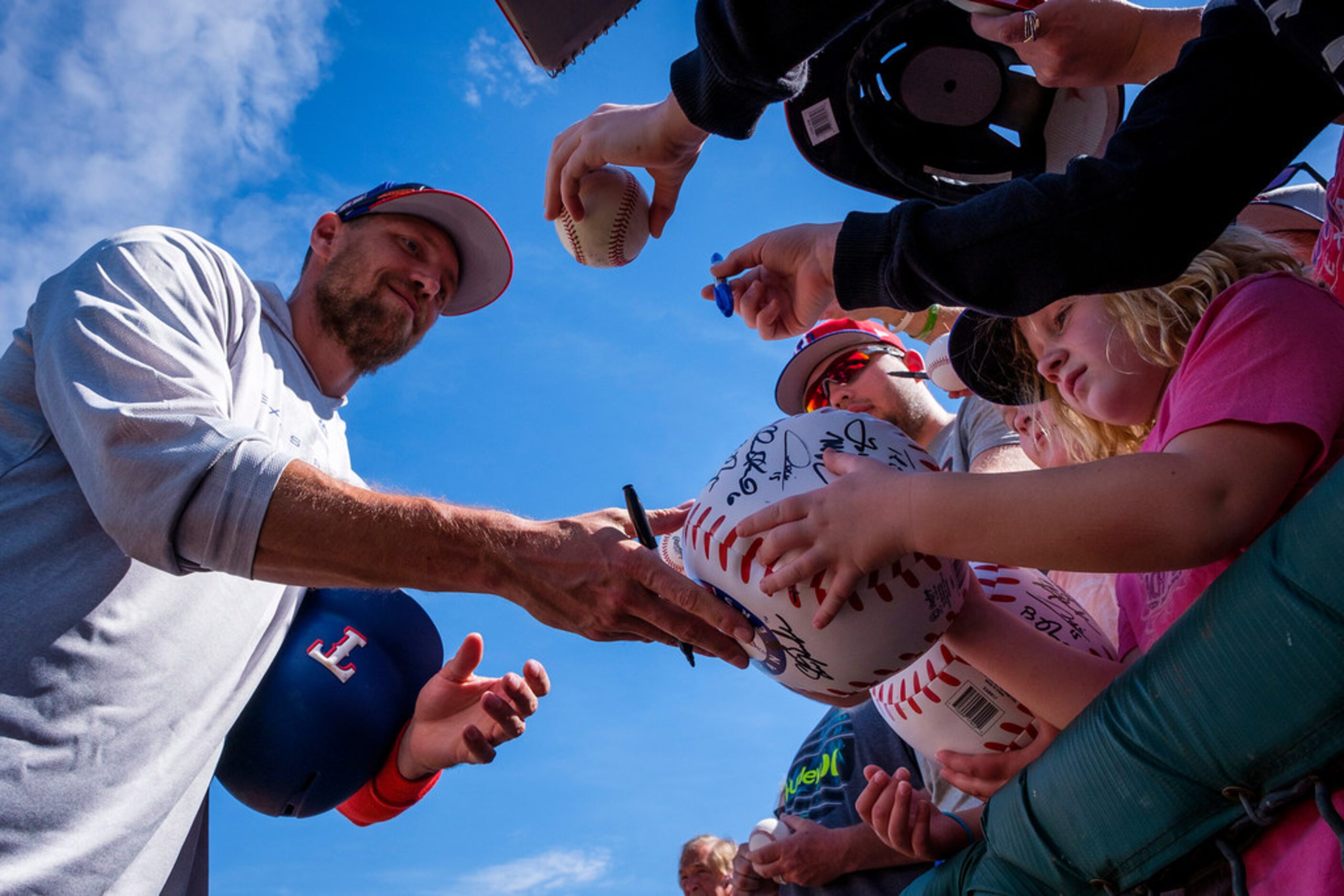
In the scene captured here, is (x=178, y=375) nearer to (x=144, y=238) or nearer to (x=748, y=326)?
(x=144, y=238)

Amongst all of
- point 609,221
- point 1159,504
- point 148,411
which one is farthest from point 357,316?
point 1159,504

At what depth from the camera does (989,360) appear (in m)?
3.15

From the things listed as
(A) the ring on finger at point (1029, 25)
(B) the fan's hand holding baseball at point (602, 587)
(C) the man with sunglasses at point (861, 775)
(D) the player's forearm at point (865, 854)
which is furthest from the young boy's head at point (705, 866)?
(A) the ring on finger at point (1029, 25)

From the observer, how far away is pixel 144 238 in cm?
325

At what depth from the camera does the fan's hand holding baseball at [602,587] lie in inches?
98.7

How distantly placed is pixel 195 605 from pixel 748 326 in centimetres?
191

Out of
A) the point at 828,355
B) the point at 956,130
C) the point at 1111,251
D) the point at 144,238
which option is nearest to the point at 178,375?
the point at 144,238

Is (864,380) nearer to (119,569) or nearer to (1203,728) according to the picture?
(119,569)

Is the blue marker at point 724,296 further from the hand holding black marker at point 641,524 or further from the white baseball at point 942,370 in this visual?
the white baseball at point 942,370

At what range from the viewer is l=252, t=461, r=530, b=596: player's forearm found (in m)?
2.59

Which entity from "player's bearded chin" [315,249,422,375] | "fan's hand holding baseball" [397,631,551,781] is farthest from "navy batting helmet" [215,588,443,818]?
"player's bearded chin" [315,249,422,375]

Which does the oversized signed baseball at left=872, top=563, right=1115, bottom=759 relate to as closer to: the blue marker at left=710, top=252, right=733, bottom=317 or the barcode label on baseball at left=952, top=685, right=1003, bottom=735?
the barcode label on baseball at left=952, top=685, right=1003, bottom=735

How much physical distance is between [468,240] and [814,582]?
12.9 ft

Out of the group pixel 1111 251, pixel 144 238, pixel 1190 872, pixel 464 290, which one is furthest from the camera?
pixel 464 290
